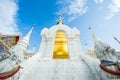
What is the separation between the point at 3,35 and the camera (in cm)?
1994

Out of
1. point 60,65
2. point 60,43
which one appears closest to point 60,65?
point 60,65

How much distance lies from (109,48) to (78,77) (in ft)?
6.45

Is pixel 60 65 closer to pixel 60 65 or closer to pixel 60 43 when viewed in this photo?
pixel 60 65

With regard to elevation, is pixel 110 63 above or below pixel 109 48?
below

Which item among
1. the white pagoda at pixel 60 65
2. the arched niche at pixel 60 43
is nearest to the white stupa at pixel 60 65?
the white pagoda at pixel 60 65

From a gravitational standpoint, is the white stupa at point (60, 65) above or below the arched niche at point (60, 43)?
below

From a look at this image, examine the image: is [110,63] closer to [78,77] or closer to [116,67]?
[116,67]

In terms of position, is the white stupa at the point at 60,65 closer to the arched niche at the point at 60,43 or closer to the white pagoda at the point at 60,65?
the white pagoda at the point at 60,65

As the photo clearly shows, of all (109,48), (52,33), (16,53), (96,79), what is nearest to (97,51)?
(109,48)

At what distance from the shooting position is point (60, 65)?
8.62 meters

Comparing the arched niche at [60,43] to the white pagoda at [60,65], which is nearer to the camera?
the white pagoda at [60,65]

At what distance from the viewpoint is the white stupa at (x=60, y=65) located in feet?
23.8

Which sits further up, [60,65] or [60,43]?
[60,43]

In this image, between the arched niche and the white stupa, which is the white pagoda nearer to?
the white stupa
